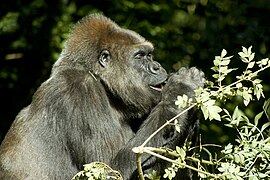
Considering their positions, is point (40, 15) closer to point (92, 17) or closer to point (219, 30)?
point (219, 30)

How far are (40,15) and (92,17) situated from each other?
8.84ft

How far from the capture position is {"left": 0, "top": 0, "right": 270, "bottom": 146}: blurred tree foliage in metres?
7.06

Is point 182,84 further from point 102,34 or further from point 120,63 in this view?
point 102,34

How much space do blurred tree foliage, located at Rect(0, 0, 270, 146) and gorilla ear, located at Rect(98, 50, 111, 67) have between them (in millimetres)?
2050

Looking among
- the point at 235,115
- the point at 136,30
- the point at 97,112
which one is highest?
the point at 235,115

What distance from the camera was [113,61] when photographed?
480cm

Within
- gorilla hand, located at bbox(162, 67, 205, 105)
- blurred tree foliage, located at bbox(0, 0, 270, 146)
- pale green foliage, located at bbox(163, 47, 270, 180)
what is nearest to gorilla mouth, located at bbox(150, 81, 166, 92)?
gorilla hand, located at bbox(162, 67, 205, 105)

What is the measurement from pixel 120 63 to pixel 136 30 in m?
2.24

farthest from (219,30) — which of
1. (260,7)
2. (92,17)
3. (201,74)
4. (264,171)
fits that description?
(264,171)

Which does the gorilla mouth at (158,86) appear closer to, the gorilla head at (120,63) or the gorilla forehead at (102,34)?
the gorilla head at (120,63)

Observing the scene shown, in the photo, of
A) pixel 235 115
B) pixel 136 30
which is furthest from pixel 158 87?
pixel 136 30

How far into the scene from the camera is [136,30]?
276 inches

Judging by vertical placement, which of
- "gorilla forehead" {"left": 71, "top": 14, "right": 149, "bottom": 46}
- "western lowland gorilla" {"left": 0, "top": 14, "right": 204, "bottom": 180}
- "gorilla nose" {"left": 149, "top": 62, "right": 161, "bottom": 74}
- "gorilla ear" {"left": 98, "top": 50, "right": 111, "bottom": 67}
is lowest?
"western lowland gorilla" {"left": 0, "top": 14, "right": 204, "bottom": 180}

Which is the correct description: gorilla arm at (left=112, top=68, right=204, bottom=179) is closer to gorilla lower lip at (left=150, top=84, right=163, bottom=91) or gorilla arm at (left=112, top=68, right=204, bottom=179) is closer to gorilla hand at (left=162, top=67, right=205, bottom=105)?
gorilla hand at (left=162, top=67, right=205, bottom=105)
